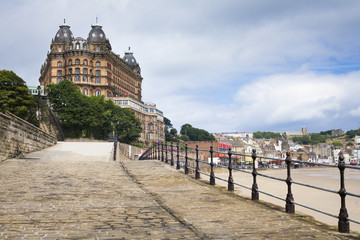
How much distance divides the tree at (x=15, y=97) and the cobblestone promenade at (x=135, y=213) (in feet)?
151

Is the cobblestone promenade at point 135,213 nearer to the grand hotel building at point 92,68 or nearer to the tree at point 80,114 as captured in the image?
the tree at point 80,114

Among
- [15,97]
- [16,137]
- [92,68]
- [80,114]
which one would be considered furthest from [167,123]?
[16,137]

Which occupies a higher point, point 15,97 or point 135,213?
point 15,97

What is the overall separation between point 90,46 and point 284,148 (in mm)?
112910

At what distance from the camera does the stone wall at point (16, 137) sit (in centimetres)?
1695

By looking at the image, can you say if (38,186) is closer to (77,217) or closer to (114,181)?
(114,181)

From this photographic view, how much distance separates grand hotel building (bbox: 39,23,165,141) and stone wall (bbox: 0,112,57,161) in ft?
256

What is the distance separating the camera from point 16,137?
62.5 ft

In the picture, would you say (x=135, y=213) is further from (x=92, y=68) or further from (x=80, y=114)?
(x=92, y=68)

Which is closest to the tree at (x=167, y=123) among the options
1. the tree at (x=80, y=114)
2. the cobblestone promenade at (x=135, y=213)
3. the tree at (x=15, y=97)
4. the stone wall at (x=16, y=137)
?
the tree at (x=80, y=114)

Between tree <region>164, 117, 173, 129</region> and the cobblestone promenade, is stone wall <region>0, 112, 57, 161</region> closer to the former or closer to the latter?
the cobblestone promenade

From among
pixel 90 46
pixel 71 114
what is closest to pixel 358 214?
pixel 71 114

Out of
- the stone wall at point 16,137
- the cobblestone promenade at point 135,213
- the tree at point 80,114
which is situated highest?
the tree at point 80,114

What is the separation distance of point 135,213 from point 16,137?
14233mm
